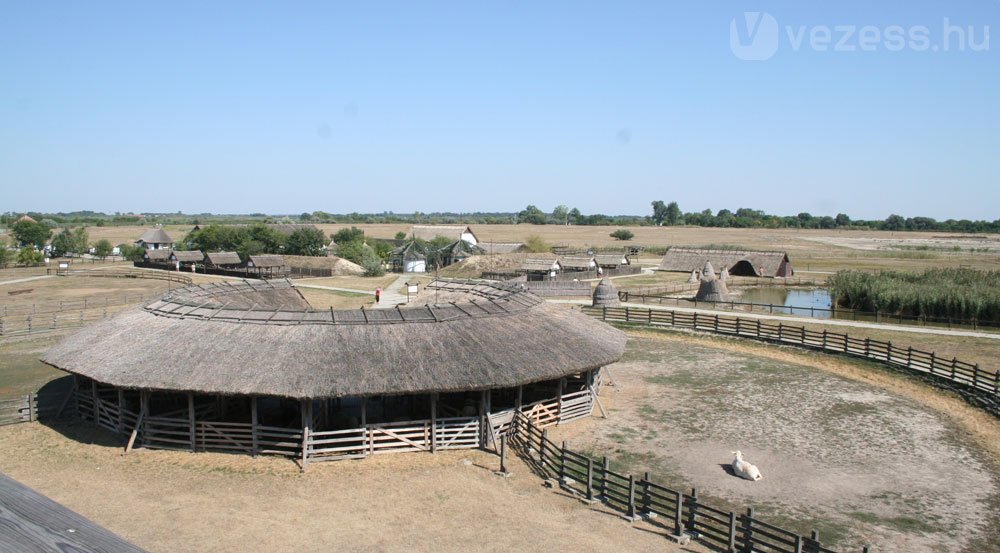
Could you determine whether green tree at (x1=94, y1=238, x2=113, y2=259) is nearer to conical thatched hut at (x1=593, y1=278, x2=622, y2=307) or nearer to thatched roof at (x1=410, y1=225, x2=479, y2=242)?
thatched roof at (x1=410, y1=225, x2=479, y2=242)

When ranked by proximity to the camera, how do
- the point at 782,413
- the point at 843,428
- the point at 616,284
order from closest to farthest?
1. the point at 843,428
2. the point at 782,413
3. the point at 616,284

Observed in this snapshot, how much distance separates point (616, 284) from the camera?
230 ft

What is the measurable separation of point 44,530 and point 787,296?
7027 cm

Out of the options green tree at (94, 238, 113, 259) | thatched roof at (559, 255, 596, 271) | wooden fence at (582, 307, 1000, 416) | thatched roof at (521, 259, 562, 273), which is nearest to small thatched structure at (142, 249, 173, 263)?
green tree at (94, 238, 113, 259)

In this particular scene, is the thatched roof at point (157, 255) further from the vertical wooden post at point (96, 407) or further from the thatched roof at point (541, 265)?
the vertical wooden post at point (96, 407)

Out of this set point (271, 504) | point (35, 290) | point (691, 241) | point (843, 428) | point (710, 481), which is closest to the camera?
point (271, 504)

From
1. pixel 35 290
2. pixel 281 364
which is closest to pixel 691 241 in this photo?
pixel 35 290

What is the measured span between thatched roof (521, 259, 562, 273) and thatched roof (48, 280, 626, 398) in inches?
1802

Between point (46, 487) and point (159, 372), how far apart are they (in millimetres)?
3900

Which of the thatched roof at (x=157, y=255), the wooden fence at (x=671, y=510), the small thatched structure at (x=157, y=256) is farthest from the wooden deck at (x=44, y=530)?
the thatched roof at (x=157, y=255)

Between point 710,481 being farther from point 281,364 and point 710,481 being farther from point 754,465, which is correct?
point 281,364

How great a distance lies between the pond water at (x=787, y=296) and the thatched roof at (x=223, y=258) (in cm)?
5758

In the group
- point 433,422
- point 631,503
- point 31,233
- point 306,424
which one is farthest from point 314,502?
Result: point 31,233

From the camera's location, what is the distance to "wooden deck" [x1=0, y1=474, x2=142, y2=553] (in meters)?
3.61
